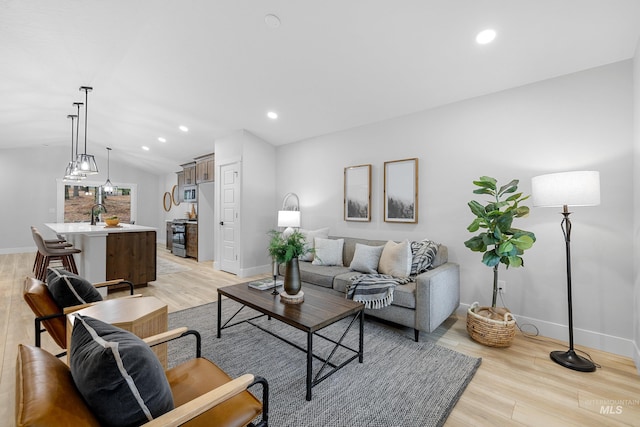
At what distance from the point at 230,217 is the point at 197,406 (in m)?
4.67

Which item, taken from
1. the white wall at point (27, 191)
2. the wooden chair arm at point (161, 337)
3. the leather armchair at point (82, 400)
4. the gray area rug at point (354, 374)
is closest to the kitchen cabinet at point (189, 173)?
the white wall at point (27, 191)

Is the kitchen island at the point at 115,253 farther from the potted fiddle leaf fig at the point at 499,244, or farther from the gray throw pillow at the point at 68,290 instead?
the potted fiddle leaf fig at the point at 499,244

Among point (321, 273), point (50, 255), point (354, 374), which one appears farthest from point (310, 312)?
point (50, 255)

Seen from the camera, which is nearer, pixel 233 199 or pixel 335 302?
pixel 335 302

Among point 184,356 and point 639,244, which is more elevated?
point 639,244

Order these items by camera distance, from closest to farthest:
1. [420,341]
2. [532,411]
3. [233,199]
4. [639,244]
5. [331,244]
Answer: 1. [532,411]
2. [639,244]
3. [420,341]
4. [331,244]
5. [233,199]

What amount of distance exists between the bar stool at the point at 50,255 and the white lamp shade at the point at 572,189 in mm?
5689

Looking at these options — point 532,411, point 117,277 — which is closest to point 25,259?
point 117,277

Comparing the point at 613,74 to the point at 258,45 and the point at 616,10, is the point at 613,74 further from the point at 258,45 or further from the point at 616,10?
the point at 258,45

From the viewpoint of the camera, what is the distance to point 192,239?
689 centimetres

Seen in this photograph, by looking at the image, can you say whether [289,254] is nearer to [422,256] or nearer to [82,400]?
[82,400]

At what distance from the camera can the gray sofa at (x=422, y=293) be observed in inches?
102

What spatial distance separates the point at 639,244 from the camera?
2.24 meters

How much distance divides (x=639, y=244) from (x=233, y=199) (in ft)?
17.2
